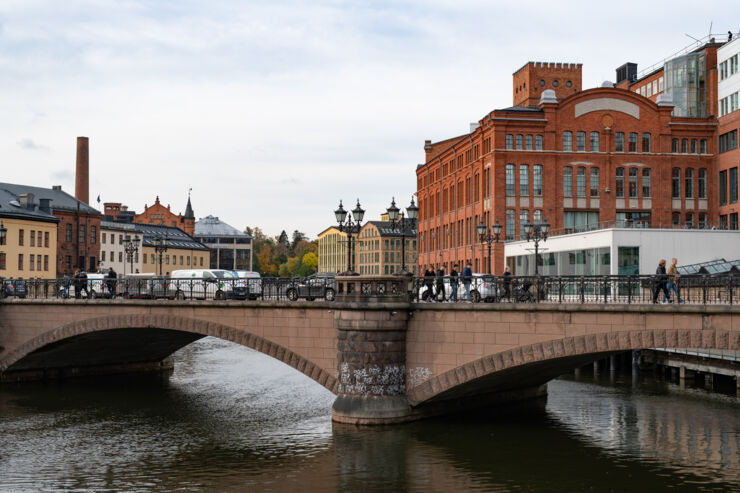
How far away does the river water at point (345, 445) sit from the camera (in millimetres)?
22219

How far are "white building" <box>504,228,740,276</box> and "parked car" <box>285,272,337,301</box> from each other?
25.7m

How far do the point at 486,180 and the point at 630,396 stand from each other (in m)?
37.8

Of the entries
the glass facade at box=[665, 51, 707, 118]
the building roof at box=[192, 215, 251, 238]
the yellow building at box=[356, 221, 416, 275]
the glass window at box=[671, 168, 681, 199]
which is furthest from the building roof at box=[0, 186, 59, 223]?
the yellow building at box=[356, 221, 416, 275]

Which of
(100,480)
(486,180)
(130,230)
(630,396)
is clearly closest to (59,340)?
(100,480)

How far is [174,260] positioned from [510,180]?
73162mm

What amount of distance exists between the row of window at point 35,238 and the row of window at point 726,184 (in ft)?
196

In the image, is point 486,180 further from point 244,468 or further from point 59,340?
point 244,468

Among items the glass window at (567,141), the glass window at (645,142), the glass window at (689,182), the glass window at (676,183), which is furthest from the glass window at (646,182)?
the glass window at (567,141)

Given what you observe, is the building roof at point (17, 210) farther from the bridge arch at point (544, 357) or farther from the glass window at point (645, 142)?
the bridge arch at point (544, 357)

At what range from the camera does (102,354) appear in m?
43.6

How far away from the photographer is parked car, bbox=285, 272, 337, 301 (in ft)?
99.3

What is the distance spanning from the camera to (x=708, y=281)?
23.8 m

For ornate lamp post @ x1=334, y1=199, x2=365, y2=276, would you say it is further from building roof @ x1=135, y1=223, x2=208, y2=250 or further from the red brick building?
building roof @ x1=135, y1=223, x2=208, y2=250

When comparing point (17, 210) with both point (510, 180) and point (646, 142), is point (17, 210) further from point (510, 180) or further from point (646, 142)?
point (646, 142)
